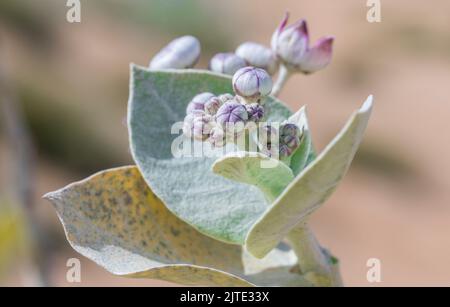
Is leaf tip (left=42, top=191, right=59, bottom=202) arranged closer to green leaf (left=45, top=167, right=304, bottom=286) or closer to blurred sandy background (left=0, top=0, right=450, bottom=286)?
green leaf (left=45, top=167, right=304, bottom=286)

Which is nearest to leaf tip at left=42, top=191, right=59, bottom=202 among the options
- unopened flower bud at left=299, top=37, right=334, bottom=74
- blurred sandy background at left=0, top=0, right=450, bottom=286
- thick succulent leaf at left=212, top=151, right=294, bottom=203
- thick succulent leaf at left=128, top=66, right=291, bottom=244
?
thick succulent leaf at left=128, top=66, right=291, bottom=244

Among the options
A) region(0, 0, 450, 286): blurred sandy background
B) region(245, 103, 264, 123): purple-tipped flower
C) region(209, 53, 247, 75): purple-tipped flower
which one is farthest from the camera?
region(0, 0, 450, 286): blurred sandy background

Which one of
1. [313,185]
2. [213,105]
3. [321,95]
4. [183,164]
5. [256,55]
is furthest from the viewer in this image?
[321,95]

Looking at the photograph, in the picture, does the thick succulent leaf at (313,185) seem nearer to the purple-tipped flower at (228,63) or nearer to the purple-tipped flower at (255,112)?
the purple-tipped flower at (255,112)

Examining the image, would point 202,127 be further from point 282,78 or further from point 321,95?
point 321,95

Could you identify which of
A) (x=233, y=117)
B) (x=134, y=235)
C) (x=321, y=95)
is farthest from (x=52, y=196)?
(x=321, y=95)

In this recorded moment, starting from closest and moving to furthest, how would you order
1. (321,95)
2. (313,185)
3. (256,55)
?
(313,185), (256,55), (321,95)

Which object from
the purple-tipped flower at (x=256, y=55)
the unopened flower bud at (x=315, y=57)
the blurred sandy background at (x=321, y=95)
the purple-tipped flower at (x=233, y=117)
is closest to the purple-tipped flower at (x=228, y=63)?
the purple-tipped flower at (x=256, y=55)
